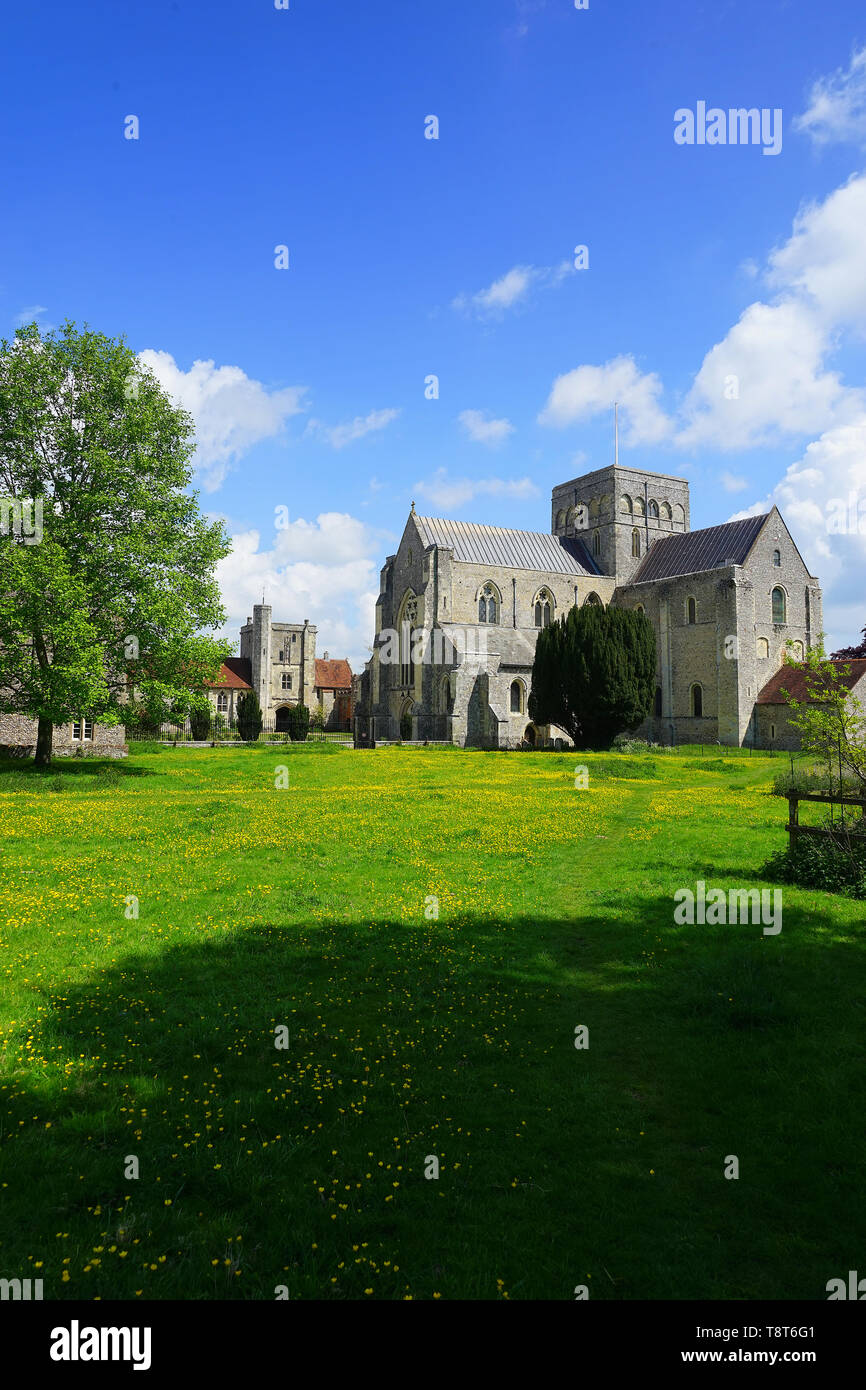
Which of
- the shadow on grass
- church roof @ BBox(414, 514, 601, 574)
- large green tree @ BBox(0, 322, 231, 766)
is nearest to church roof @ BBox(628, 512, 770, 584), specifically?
church roof @ BBox(414, 514, 601, 574)

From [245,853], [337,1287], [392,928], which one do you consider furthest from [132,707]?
[337,1287]

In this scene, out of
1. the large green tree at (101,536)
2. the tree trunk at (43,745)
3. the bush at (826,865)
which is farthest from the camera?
the tree trunk at (43,745)

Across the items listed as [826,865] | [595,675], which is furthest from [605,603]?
[826,865]

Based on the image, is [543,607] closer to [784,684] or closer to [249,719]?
[784,684]

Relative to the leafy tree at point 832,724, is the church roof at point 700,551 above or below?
above

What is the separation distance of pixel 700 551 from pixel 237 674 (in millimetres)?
44805

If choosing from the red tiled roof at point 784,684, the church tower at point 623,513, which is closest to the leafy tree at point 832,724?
the red tiled roof at point 784,684

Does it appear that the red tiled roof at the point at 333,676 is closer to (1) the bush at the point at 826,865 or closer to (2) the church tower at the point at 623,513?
(2) the church tower at the point at 623,513

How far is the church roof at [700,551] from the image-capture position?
176 feet

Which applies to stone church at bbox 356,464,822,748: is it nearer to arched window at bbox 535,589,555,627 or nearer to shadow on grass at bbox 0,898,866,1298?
arched window at bbox 535,589,555,627

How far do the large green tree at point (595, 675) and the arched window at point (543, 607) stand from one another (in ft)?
44.2

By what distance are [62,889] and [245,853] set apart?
351 centimetres

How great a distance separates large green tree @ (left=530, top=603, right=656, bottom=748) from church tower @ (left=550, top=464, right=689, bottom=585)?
62.7ft

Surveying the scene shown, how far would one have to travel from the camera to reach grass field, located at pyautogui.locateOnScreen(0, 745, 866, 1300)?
409cm
